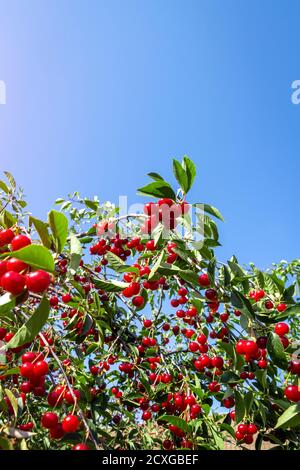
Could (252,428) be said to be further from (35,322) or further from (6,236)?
(6,236)

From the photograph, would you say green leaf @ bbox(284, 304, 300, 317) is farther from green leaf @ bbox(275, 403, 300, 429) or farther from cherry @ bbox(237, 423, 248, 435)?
cherry @ bbox(237, 423, 248, 435)

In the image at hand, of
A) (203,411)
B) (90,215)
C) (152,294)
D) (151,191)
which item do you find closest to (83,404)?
(203,411)

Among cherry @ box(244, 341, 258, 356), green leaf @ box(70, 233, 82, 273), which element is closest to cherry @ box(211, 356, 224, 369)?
cherry @ box(244, 341, 258, 356)

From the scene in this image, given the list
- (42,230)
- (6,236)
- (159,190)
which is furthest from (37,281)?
(159,190)

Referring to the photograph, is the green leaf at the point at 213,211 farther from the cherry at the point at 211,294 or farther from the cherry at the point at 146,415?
the cherry at the point at 146,415

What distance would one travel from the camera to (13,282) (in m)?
1.49

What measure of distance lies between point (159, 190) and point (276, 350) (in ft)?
3.73

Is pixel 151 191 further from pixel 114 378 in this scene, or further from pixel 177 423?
pixel 114 378

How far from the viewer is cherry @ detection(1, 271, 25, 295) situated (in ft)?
4.85

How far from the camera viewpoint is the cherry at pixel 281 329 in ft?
7.24

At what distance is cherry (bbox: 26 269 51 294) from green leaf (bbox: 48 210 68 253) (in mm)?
244

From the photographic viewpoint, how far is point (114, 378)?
13.5ft

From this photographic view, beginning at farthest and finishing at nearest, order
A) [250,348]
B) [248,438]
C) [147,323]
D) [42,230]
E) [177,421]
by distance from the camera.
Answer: [147,323] < [248,438] < [177,421] < [250,348] < [42,230]

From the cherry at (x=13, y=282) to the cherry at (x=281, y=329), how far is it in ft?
4.89
